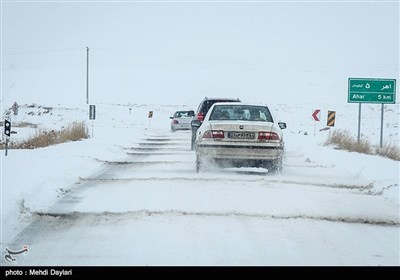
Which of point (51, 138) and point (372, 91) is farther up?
point (372, 91)

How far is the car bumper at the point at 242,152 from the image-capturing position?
12.6 meters

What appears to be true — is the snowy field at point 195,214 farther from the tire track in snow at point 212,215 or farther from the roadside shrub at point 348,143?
the roadside shrub at point 348,143

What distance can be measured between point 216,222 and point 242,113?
21.9 ft

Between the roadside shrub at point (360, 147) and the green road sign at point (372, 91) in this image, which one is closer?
the roadside shrub at point (360, 147)

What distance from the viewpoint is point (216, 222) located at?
7.55m

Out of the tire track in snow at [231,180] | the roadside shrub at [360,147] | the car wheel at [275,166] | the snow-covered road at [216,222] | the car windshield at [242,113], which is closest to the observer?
the snow-covered road at [216,222]

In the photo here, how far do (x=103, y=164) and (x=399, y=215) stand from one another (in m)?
8.75

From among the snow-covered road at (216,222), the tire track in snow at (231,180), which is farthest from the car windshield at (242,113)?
the tire track in snow at (231,180)

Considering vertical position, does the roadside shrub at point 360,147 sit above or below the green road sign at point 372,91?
below

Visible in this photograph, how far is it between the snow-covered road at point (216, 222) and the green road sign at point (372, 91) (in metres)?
10.9

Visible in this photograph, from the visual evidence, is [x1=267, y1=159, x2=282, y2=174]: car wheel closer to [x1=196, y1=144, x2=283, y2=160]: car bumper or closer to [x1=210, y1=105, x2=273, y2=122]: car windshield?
[x1=196, y1=144, x2=283, y2=160]: car bumper

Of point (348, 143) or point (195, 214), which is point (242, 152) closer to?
point (195, 214)

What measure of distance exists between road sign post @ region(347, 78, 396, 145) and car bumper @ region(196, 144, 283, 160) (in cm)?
1087

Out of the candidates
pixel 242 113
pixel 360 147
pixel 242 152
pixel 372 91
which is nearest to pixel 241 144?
pixel 242 152
